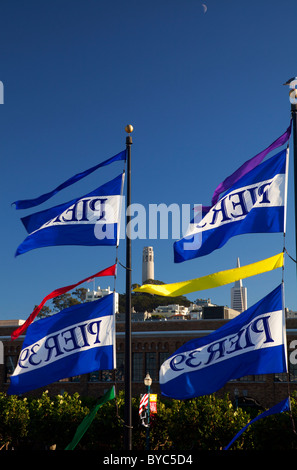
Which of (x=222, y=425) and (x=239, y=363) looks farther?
(x=222, y=425)

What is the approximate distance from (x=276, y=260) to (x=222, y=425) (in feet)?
49.4

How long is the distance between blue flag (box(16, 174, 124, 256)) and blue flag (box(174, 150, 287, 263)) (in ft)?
7.81

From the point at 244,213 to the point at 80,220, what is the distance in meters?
4.44

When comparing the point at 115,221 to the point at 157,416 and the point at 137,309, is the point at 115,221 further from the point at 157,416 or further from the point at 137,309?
the point at 137,309

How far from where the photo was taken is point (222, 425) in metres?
25.4

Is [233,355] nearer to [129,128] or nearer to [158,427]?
[129,128]

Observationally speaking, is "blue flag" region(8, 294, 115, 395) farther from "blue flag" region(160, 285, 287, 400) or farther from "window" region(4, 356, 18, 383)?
"window" region(4, 356, 18, 383)

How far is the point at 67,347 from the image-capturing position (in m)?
13.8

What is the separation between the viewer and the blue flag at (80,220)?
14805 millimetres

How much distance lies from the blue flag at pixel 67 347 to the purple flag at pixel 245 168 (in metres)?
3.69

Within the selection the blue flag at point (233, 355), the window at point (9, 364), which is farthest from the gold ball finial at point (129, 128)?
the window at point (9, 364)

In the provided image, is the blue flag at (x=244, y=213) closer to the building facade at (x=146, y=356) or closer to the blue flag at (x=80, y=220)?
the blue flag at (x=80, y=220)

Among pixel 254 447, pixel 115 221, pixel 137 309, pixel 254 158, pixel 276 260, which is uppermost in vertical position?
pixel 137 309
